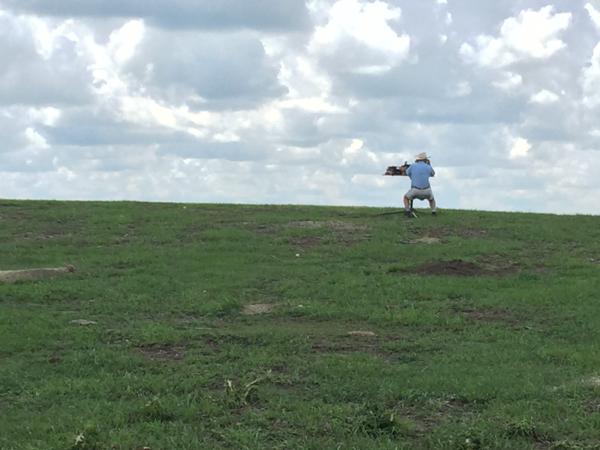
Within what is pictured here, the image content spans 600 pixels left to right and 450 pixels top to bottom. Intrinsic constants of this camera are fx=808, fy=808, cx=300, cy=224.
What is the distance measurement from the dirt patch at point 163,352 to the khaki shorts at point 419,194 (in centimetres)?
A: 1338

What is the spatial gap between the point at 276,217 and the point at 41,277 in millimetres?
8967

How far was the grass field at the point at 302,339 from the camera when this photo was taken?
21.6 feet

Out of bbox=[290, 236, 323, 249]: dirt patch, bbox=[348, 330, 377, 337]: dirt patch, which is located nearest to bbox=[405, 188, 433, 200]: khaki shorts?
bbox=[290, 236, 323, 249]: dirt patch

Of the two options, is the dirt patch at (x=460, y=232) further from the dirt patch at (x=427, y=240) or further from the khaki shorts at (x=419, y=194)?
the khaki shorts at (x=419, y=194)

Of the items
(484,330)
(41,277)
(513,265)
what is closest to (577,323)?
(484,330)

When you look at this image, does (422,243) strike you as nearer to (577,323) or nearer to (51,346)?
(577,323)

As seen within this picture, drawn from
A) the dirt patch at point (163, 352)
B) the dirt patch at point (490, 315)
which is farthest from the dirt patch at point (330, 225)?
the dirt patch at point (163, 352)

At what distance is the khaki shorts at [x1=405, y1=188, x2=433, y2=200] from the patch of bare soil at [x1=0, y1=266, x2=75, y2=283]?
1036 cm

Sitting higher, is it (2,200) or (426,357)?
(2,200)

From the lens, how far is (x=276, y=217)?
22422 mm

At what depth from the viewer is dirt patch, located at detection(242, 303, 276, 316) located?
12.1 metres

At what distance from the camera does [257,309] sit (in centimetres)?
1231

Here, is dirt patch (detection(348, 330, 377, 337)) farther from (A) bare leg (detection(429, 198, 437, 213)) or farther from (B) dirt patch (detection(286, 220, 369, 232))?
(A) bare leg (detection(429, 198, 437, 213))

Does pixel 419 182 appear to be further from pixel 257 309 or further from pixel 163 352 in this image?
pixel 163 352
